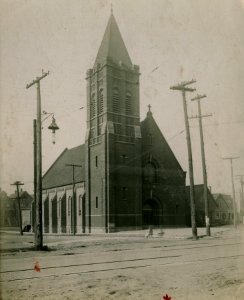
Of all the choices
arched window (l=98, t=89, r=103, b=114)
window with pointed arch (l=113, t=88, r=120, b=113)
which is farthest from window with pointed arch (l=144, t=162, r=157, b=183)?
arched window (l=98, t=89, r=103, b=114)

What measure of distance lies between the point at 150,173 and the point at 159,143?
3.56m

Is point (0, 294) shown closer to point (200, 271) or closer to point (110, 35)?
point (200, 271)

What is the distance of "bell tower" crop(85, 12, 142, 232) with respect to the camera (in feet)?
119

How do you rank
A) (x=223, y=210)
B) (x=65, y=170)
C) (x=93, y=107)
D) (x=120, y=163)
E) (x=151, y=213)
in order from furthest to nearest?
(x=223, y=210), (x=65, y=170), (x=151, y=213), (x=93, y=107), (x=120, y=163)

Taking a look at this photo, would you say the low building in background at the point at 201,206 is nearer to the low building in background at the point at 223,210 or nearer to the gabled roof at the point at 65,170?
the low building in background at the point at 223,210

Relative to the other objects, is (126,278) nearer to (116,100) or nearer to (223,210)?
(116,100)

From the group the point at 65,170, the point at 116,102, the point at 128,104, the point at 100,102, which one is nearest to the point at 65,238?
the point at 116,102

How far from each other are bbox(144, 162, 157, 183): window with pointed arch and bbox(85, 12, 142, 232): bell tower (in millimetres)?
2089

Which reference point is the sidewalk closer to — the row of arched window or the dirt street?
the dirt street

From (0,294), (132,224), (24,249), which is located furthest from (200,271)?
(132,224)

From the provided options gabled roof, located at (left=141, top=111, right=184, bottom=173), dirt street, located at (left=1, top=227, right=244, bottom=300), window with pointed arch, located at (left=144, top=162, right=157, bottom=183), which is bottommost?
dirt street, located at (left=1, top=227, right=244, bottom=300)

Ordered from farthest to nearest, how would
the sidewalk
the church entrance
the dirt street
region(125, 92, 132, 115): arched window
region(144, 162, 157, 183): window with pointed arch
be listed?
region(144, 162, 157, 183): window with pointed arch, the church entrance, region(125, 92, 132, 115): arched window, the sidewalk, the dirt street

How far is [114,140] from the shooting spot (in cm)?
3722

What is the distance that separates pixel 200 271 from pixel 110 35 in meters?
29.3
